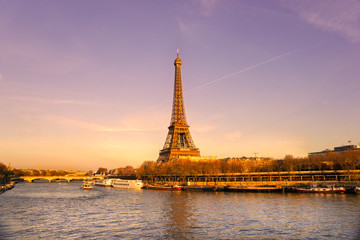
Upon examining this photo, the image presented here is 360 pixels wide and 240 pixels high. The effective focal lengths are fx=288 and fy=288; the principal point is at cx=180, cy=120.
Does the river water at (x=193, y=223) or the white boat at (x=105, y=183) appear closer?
the river water at (x=193, y=223)

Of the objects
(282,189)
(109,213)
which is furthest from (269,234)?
(282,189)

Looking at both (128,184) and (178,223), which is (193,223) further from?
(128,184)

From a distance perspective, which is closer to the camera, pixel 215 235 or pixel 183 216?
pixel 215 235

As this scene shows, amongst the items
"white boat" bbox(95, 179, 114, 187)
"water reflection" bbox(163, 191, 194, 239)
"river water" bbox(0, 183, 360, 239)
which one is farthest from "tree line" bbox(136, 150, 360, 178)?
"water reflection" bbox(163, 191, 194, 239)

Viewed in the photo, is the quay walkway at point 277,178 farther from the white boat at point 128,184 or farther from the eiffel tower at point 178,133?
the white boat at point 128,184

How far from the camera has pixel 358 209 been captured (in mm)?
35781

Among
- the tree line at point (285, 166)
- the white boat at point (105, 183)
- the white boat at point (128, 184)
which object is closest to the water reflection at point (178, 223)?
the white boat at point (128, 184)

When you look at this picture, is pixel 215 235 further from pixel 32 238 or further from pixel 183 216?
pixel 32 238

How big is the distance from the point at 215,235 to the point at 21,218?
23.8m

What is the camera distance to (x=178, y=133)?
4628 inches

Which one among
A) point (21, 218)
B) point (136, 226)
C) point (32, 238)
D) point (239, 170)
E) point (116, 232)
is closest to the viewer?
point (32, 238)

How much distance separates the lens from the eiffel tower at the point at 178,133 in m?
115

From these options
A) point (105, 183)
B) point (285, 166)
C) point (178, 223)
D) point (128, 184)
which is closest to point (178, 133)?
point (128, 184)

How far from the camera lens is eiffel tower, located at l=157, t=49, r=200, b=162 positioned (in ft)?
377
